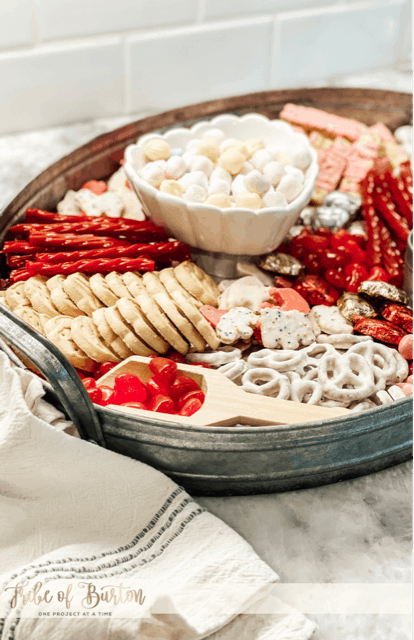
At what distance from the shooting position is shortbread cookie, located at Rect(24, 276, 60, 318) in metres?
1.28

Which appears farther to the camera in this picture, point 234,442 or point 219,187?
point 219,187

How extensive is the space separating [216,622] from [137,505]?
0.23 m

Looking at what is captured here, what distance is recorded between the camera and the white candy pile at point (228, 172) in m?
1.40

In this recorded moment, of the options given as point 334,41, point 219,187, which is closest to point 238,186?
point 219,187

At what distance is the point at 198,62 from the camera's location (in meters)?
2.19

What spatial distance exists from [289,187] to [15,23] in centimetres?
108

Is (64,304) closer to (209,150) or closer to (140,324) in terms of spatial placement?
(140,324)

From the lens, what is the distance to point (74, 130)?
2143 mm

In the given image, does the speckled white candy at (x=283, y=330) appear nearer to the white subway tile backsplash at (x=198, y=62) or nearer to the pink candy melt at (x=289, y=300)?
the pink candy melt at (x=289, y=300)

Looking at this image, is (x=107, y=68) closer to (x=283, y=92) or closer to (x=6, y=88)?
(x=6, y=88)

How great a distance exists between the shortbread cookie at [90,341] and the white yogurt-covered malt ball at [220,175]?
0.47m

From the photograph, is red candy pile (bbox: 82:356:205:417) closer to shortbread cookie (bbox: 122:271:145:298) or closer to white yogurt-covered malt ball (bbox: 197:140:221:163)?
shortbread cookie (bbox: 122:271:145:298)

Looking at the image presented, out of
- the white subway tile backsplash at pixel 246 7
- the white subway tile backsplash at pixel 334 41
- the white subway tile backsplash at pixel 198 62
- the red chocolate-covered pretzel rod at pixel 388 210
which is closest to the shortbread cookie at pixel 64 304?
the red chocolate-covered pretzel rod at pixel 388 210

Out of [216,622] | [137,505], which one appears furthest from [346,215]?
[216,622]
